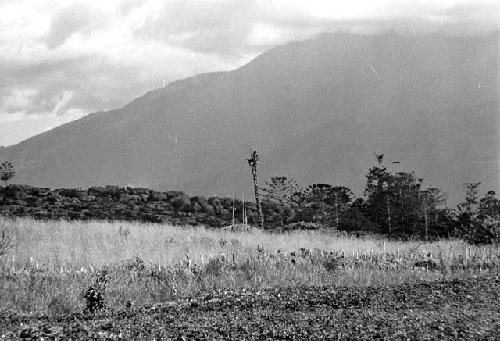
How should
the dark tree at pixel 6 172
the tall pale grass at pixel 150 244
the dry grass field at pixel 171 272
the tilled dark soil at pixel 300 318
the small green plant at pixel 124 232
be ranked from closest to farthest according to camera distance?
the tilled dark soil at pixel 300 318 < the dry grass field at pixel 171 272 < the tall pale grass at pixel 150 244 < the small green plant at pixel 124 232 < the dark tree at pixel 6 172

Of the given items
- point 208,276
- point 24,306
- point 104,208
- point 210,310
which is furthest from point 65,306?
point 104,208

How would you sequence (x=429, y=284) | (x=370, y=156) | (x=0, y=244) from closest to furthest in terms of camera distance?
(x=429, y=284) < (x=0, y=244) < (x=370, y=156)

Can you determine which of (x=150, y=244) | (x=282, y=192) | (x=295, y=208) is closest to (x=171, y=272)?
(x=150, y=244)

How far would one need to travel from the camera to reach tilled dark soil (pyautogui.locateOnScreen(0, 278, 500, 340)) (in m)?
5.31

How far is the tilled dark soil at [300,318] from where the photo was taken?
5309 mm

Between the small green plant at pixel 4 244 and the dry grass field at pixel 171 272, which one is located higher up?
the small green plant at pixel 4 244

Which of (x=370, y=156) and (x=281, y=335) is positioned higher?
(x=370, y=156)

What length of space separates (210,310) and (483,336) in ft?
8.88

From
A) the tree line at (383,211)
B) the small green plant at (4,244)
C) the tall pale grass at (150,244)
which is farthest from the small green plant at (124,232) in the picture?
the tree line at (383,211)

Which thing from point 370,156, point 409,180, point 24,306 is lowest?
point 24,306

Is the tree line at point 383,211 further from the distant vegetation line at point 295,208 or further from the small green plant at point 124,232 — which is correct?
the small green plant at point 124,232

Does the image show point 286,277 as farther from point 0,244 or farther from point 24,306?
point 0,244

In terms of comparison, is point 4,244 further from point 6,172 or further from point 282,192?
point 6,172

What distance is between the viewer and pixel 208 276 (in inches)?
386
